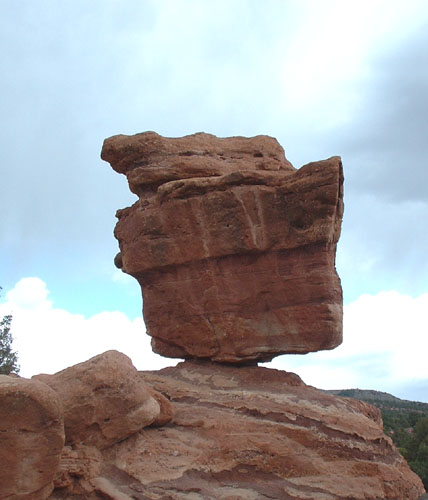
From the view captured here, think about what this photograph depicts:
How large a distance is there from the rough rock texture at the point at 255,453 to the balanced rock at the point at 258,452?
0.06ft

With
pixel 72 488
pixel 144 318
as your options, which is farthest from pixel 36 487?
pixel 144 318

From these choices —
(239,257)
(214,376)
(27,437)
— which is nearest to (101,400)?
(27,437)

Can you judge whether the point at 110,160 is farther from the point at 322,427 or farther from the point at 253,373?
the point at 322,427

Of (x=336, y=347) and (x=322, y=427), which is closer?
(x=322, y=427)

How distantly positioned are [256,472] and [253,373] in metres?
2.93

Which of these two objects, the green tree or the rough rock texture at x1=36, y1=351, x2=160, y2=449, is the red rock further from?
the green tree

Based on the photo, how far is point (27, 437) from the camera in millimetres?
7820

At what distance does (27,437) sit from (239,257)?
20.8 feet

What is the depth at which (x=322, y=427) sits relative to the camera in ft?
35.6

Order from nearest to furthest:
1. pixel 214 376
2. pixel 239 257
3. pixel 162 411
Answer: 1. pixel 162 411
2. pixel 214 376
3. pixel 239 257

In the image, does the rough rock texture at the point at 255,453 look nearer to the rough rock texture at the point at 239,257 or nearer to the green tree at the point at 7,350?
the rough rock texture at the point at 239,257

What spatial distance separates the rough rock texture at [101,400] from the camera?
9.15 m

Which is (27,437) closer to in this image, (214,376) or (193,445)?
(193,445)

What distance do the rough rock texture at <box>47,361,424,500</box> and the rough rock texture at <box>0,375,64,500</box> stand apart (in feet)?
3.48
